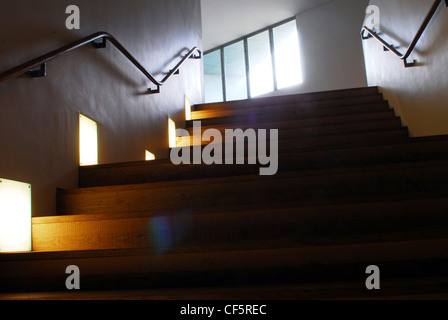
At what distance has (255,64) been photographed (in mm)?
10180

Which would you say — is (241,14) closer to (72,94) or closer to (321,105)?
(321,105)

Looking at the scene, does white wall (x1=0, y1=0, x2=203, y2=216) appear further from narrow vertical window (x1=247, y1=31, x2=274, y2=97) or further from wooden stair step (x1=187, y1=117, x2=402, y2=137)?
narrow vertical window (x1=247, y1=31, x2=274, y2=97)

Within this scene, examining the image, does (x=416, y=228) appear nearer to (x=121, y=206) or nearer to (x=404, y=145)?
(x=404, y=145)

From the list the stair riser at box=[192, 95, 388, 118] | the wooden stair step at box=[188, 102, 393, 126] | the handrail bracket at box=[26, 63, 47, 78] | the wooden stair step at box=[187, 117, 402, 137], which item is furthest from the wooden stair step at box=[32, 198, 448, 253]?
the stair riser at box=[192, 95, 388, 118]

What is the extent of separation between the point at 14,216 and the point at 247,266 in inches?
41.9

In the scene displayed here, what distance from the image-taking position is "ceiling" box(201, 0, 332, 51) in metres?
8.73

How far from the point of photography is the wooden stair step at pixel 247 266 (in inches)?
52.7

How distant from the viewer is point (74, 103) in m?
2.35

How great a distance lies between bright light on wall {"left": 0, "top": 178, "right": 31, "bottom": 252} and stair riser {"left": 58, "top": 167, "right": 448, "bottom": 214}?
0.97 feet

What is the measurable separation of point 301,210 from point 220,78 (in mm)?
9164

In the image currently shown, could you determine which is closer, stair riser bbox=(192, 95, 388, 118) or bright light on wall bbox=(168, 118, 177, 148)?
stair riser bbox=(192, 95, 388, 118)

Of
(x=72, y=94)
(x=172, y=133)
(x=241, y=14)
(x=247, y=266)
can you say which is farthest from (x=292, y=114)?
(x=241, y=14)
